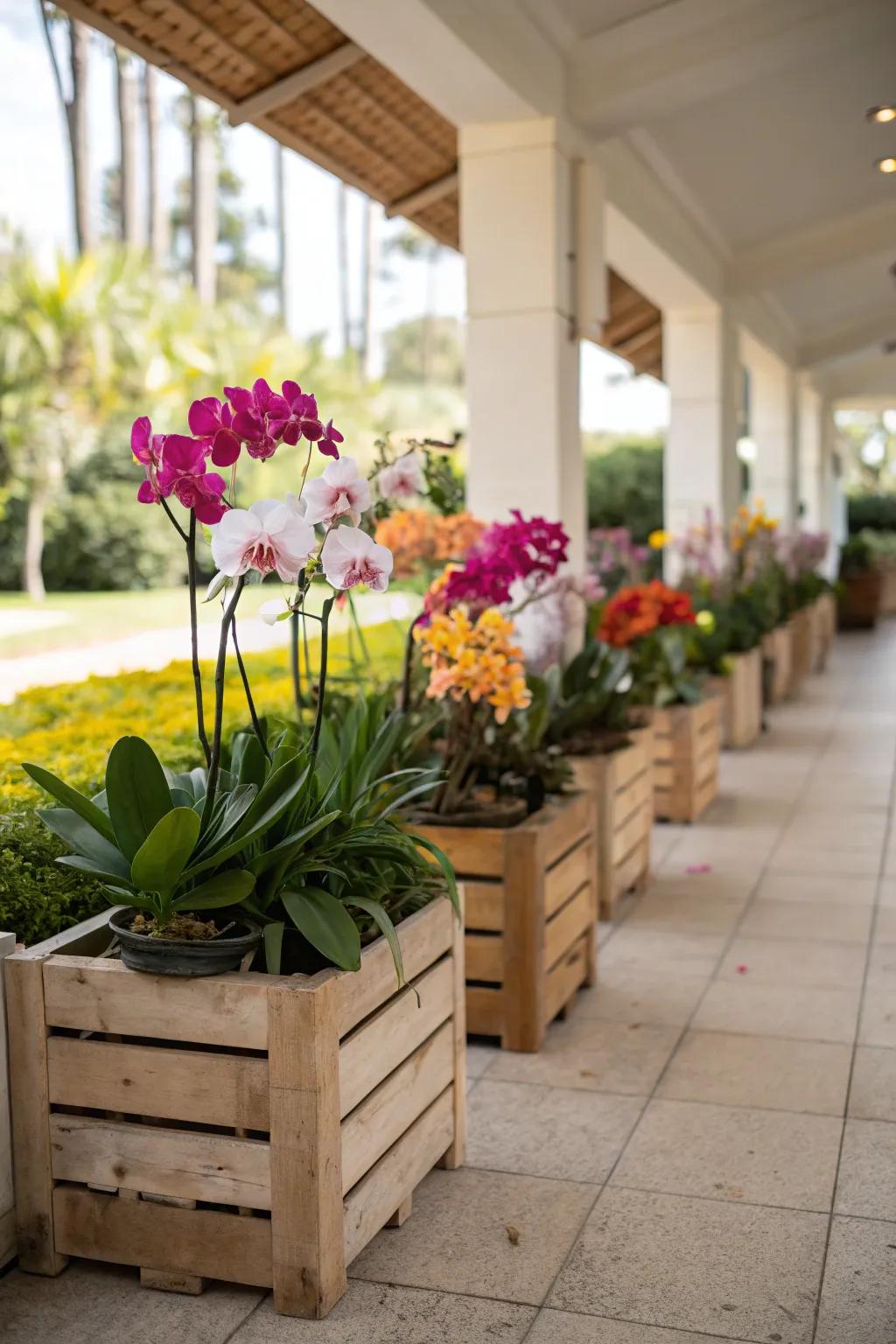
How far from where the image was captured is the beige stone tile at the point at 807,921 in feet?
13.9

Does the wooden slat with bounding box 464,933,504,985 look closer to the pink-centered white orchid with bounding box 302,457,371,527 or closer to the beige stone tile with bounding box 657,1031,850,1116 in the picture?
the beige stone tile with bounding box 657,1031,850,1116

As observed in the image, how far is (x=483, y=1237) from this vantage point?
2402 mm

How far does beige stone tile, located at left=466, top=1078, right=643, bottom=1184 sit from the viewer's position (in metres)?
2.69

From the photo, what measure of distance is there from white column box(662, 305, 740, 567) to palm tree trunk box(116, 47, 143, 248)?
47.8 feet

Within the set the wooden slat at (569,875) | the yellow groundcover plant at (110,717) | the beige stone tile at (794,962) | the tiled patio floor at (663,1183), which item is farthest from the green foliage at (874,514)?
the wooden slat at (569,875)

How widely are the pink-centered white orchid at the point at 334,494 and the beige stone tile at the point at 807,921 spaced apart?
2.58m

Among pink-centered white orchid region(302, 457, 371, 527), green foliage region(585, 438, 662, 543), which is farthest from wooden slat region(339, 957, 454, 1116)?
green foliage region(585, 438, 662, 543)

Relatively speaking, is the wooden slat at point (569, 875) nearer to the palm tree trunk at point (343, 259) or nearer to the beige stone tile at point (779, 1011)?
the beige stone tile at point (779, 1011)

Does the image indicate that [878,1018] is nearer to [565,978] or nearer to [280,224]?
[565,978]

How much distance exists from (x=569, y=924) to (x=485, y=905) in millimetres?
357

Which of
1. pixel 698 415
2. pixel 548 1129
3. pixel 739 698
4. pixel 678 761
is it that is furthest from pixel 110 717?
pixel 698 415

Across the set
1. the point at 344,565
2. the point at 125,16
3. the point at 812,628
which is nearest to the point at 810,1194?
the point at 344,565

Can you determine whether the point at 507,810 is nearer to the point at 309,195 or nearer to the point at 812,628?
the point at 812,628

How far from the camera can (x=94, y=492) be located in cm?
1716
